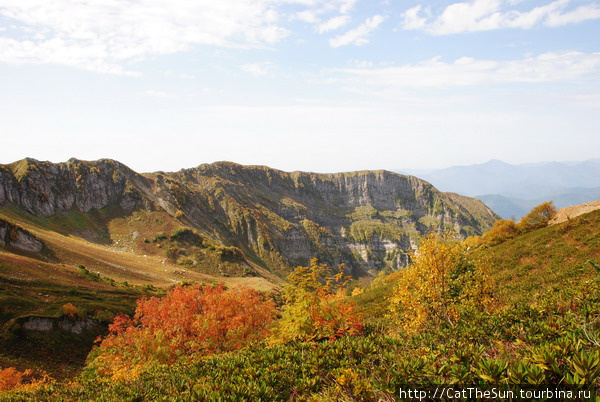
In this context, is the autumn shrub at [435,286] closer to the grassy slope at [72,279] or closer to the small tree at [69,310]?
the grassy slope at [72,279]

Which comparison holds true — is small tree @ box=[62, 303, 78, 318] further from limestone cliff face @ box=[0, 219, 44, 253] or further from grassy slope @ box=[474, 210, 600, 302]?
grassy slope @ box=[474, 210, 600, 302]

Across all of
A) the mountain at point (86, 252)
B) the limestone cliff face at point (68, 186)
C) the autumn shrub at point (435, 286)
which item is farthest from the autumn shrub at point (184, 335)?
the limestone cliff face at point (68, 186)

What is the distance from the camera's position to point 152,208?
144750mm

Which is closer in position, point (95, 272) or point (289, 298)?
point (289, 298)

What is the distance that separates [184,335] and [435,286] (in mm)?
23520

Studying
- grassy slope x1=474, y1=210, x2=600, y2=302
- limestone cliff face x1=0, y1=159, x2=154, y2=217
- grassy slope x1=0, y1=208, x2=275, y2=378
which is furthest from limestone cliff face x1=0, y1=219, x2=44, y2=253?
grassy slope x1=474, y1=210, x2=600, y2=302

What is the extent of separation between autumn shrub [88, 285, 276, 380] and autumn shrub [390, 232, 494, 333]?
39.1 ft

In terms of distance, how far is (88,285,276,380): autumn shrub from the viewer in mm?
25500

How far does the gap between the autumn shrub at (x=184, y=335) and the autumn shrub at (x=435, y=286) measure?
11.9m

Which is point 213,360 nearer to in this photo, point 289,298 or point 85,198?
point 289,298

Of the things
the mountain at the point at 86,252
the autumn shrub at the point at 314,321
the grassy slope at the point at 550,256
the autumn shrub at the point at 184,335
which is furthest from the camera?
the mountain at the point at 86,252

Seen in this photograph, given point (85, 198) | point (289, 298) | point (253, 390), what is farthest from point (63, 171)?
point (253, 390)

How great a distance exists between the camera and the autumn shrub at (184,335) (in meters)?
25.5

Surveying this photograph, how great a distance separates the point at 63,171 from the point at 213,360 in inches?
6522
